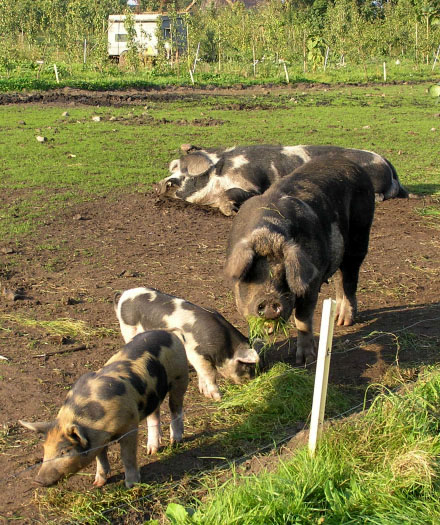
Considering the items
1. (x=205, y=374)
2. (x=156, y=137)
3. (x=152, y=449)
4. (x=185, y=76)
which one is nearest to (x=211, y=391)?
(x=205, y=374)

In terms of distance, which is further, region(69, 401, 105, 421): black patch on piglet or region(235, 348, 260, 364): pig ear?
region(235, 348, 260, 364): pig ear

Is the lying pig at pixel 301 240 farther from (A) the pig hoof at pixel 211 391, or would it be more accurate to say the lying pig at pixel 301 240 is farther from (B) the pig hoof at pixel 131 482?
(B) the pig hoof at pixel 131 482

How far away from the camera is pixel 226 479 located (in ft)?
13.6

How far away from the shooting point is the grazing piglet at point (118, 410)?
376cm

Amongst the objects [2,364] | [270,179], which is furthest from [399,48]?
[2,364]

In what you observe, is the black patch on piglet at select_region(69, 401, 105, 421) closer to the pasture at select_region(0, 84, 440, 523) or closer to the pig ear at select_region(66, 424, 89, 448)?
the pig ear at select_region(66, 424, 89, 448)

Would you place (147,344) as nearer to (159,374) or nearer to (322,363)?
(159,374)

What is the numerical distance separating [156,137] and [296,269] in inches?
428

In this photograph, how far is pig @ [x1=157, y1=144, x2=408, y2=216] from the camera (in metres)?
11.0

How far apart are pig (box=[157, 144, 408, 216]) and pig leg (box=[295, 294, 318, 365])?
16.9 feet

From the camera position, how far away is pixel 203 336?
5344mm

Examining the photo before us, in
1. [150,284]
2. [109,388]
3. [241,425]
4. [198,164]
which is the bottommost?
[241,425]

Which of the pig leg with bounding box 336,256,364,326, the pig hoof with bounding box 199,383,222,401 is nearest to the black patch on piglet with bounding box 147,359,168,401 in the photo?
the pig hoof with bounding box 199,383,222,401

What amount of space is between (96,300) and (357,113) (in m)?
14.7
